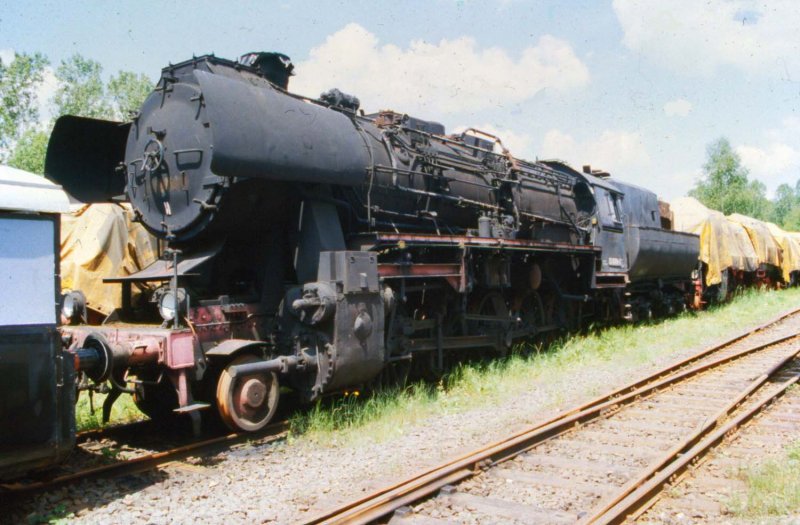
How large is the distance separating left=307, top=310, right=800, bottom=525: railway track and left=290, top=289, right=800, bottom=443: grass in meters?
0.92

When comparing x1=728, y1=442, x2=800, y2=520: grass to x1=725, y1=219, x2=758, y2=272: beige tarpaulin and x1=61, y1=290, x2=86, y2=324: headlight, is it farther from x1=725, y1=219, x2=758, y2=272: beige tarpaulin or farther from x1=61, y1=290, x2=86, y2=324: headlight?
x1=725, y1=219, x2=758, y2=272: beige tarpaulin

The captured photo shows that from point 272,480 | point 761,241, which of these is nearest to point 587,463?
point 272,480

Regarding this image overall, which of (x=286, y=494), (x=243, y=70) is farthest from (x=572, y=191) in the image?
(x=286, y=494)

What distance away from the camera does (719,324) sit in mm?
15820

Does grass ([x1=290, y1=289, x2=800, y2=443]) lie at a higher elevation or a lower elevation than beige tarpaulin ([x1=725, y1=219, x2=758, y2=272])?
lower

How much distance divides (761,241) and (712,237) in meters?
7.04

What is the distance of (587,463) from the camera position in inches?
207

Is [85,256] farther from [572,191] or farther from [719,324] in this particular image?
[719,324]

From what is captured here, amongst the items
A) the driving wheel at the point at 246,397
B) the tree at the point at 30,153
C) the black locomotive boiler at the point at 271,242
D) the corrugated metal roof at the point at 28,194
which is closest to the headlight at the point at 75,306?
the black locomotive boiler at the point at 271,242

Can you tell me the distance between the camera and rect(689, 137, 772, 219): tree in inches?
2516

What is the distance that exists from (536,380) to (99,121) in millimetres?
6369

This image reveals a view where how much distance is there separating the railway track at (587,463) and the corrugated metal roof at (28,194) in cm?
265

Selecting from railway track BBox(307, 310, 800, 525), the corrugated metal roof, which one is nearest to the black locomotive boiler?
the corrugated metal roof

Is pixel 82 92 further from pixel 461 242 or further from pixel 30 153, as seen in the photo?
pixel 461 242
